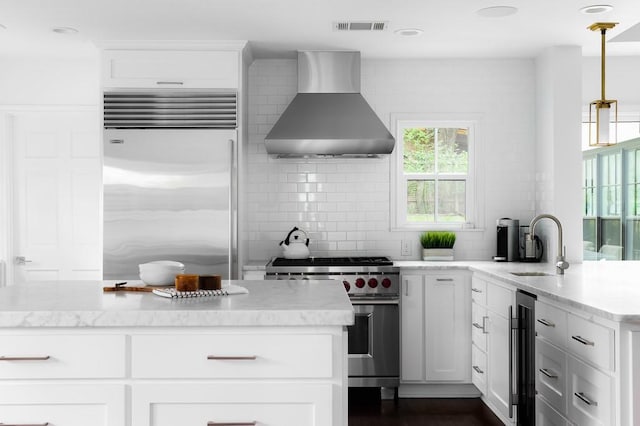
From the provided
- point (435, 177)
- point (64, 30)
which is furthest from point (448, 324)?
point (64, 30)

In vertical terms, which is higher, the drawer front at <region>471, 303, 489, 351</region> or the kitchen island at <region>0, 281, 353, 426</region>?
the kitchen island at <region>0, 281, 353, 426</region>

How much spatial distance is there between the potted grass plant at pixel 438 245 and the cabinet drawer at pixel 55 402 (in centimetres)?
344

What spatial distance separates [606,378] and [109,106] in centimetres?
386

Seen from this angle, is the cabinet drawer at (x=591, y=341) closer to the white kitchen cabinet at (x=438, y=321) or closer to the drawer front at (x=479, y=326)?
the drawer front at (x=479, y=326)

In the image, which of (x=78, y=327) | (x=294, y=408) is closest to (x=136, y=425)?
(x=78, y=327)

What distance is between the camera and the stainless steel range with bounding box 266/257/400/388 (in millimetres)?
4551

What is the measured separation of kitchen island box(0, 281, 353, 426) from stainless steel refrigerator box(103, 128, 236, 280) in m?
2.46

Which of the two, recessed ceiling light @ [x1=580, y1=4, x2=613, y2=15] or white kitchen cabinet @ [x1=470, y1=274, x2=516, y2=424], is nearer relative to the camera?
white kitchen cabinet @ [x1=470, y1=274, x2=516, y2=424]

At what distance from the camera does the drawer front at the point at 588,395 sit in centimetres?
243

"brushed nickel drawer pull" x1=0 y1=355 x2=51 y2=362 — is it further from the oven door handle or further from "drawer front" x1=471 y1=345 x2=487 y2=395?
"drawer front" x1=471 y1=345 x2=487 y2=395

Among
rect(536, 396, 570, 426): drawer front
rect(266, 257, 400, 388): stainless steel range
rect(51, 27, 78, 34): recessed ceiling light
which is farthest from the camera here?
rect(266, 257, 400, 388): stainless steel range

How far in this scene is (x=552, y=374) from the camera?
9.82ft

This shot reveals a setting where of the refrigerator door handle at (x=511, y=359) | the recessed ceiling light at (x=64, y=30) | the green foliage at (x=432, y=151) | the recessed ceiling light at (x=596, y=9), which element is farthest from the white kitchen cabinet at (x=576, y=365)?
the recessed ceiling light at (x=64, y=30)

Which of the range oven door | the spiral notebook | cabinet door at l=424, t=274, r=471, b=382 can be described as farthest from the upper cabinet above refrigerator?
the spiral notebook
